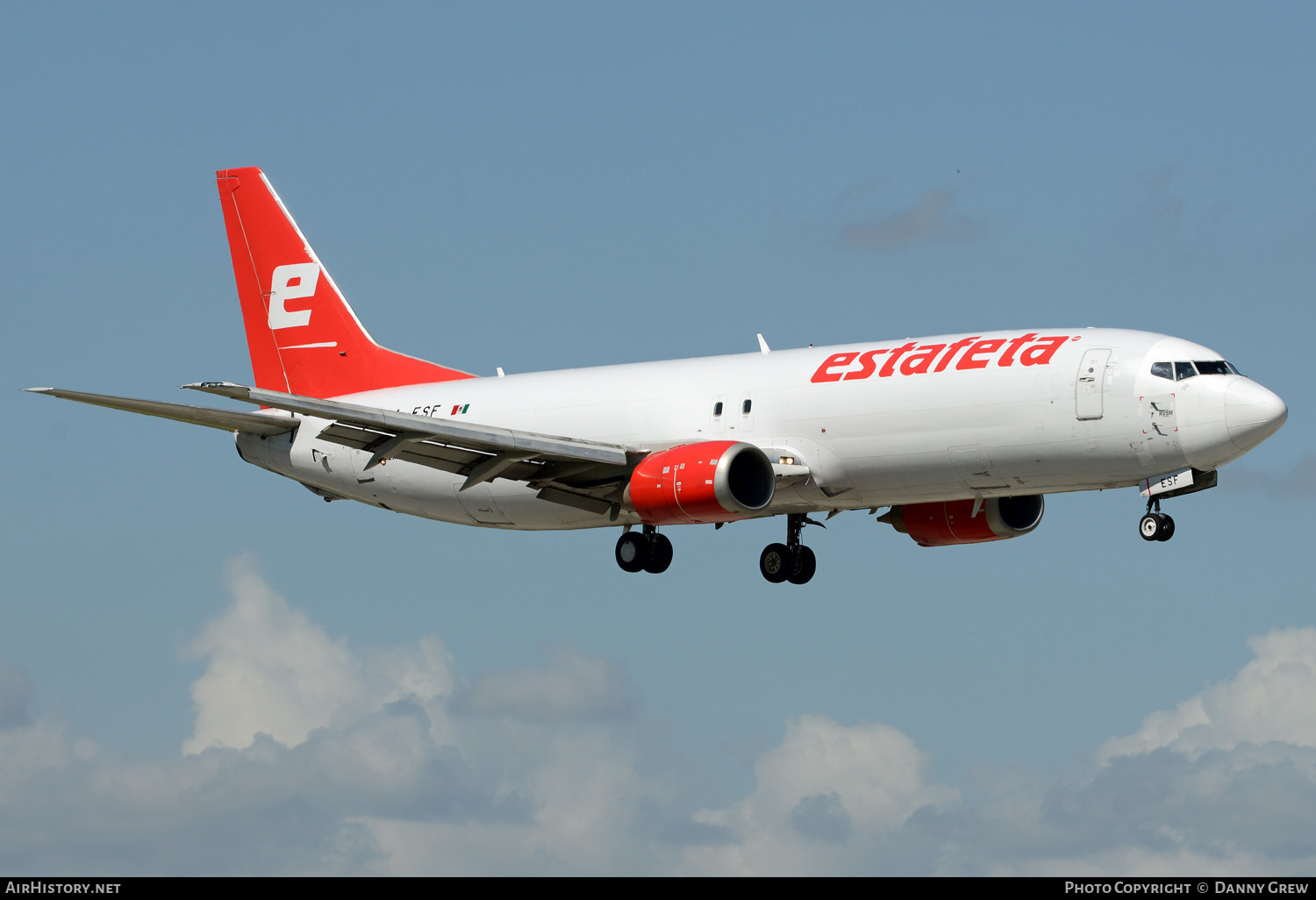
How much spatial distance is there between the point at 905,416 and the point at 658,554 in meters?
10.1

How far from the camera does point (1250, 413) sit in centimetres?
4172

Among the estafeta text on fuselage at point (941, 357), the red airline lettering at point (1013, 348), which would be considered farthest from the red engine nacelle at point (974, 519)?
the red airline lettering at point (1013, 348)

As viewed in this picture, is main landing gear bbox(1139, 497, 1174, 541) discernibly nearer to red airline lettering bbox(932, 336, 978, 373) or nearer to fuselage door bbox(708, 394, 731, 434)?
red airline lettering bbox(932, 336, 978, 373)

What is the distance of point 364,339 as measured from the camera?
58375mm

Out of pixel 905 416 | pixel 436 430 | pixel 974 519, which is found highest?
pixel 974 519

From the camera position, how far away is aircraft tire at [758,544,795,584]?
52.1m

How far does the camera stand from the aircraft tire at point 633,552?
5175cm

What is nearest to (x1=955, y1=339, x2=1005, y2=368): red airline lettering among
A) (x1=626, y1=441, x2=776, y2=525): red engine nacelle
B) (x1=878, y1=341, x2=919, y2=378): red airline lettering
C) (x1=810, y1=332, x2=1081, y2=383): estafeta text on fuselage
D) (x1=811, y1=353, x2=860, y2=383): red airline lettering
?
(x1=810, y1=332, x2=1081, y2=383): estafeta text on fuselage

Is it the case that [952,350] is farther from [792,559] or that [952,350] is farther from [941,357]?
[792,559]

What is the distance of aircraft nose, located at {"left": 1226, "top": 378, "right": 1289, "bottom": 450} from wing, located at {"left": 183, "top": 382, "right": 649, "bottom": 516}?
15012 mm

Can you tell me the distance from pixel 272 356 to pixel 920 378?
2373cm

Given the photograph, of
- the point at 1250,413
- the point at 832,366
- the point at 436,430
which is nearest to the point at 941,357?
the point at 832,366

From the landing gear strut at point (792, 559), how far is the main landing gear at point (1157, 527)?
1089 centimetres
